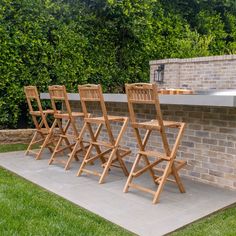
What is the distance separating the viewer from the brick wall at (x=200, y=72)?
679cm

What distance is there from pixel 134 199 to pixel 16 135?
12.5 feet

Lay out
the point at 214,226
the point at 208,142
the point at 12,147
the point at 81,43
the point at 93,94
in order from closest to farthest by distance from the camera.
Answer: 1. the point at 214,226
2. the point at 208,142
3. the point at 93,94
4. the point at 12,147
5. the point at 81,43

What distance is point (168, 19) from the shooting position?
29.6 ft

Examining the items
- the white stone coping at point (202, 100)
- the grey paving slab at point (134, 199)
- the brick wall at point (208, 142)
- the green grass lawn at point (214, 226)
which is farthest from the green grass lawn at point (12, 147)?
the green grass lawn at point (214, 226)

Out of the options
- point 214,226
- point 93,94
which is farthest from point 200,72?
point 214,226

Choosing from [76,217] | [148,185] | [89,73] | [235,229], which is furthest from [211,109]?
[89,73]

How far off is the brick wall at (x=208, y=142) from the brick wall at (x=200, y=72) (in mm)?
2874

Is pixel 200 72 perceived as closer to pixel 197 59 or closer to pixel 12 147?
pixel 197 59

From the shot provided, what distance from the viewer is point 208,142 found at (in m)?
4.02

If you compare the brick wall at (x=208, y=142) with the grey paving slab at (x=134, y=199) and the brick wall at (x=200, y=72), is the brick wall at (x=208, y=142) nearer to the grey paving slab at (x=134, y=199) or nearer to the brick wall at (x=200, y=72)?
the grey paving slab at (x=134, y=199)

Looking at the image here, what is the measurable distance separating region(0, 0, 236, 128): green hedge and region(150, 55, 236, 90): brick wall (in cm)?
76

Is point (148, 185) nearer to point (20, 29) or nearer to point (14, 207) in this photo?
point (14, 207)

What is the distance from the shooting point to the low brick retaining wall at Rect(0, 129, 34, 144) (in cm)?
639

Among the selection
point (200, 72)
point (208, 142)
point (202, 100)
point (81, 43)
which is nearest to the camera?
point (202, 100)
